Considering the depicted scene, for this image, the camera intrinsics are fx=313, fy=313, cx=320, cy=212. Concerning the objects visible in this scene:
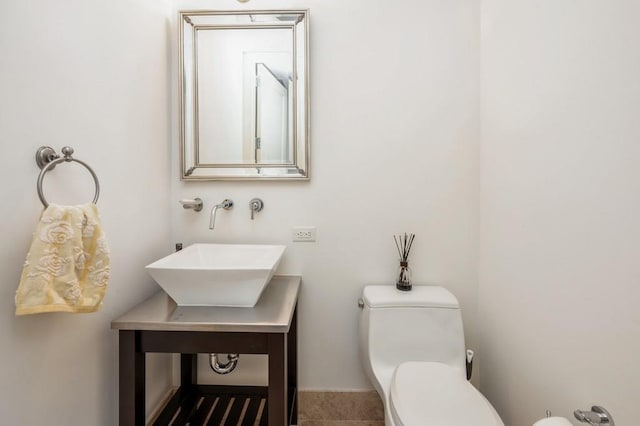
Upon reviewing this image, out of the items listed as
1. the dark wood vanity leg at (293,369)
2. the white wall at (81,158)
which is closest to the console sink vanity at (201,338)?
the white wall at (81,158)

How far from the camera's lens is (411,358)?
4.67 feet

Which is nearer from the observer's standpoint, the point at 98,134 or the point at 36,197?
the point at 36,197

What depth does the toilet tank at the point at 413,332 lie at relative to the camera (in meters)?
1.42

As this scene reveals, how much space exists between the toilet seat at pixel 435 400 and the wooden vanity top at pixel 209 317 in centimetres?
48

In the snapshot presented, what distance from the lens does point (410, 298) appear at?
1.47 meters

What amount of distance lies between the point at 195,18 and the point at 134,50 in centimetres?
45

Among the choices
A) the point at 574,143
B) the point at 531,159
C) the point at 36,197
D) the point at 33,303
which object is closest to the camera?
the point at 33,303

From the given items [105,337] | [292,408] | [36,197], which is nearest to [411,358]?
[292,408]

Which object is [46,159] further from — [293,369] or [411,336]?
[411,336]

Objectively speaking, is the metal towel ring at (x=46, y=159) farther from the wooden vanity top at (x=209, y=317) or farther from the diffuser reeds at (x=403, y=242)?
the diffuser reeds at (x=403, y=242)

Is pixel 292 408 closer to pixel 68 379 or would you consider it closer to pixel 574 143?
pixel 68 379

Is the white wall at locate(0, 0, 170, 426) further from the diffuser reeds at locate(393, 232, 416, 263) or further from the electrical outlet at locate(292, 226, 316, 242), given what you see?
the diffuser reeds at locate(393, 232, 416, 263)

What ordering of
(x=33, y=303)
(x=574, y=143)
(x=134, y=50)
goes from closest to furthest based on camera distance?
(x=33, y=303) < (x=574, y=143) < (x=134, y=50)

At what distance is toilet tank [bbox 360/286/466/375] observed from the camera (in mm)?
1424
